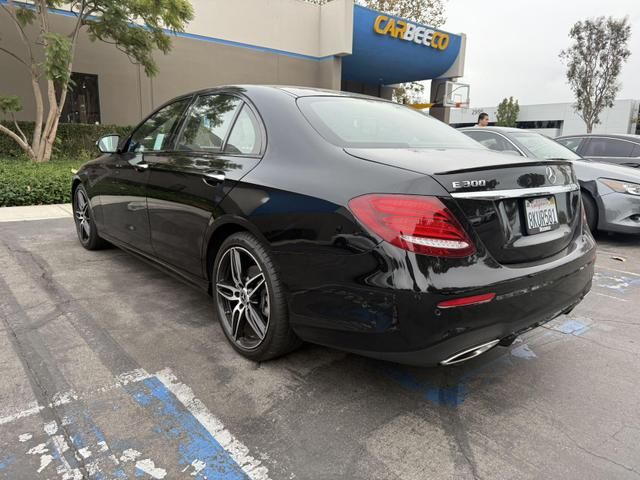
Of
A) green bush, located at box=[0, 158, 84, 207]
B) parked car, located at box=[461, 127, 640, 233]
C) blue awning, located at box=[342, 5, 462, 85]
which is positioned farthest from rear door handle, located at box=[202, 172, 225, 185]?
blue awning, located at box=[342, 5, 462, 85]

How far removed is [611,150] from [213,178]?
7.64 metres

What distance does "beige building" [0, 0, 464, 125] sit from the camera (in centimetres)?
1309

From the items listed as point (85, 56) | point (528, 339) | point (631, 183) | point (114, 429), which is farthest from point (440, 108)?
point (114, 429)

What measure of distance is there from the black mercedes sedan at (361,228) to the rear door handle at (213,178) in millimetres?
11

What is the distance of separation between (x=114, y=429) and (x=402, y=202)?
5.38 ft

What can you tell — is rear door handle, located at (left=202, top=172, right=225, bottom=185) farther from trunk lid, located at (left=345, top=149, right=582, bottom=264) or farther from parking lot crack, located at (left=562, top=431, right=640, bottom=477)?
parking lot crack, located at (left=562, top=431, right=640, bottom=477)

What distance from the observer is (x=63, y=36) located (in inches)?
402

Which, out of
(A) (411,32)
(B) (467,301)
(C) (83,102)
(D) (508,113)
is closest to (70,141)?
(C) (83,102)

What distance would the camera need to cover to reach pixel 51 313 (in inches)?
133

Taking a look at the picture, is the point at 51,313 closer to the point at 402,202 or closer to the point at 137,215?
the point at 137,215

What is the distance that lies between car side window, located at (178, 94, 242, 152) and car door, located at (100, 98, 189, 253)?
8.5 inches

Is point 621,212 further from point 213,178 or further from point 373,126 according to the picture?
point 213,178

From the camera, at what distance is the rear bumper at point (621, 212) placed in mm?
5820

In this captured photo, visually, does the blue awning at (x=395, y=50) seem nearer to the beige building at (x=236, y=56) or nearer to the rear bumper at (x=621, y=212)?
the beige building at (x=236, y=56)
